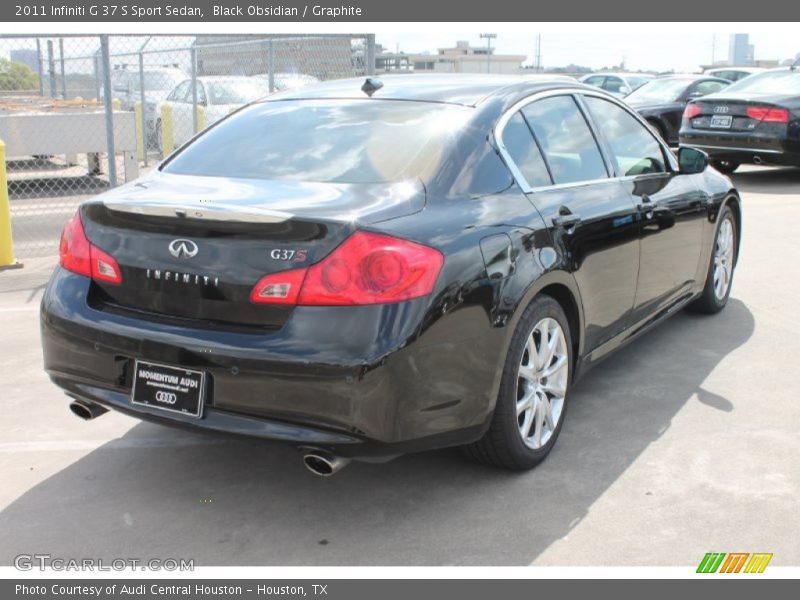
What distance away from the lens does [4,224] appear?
7684mm

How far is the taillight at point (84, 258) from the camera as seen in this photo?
3.52m

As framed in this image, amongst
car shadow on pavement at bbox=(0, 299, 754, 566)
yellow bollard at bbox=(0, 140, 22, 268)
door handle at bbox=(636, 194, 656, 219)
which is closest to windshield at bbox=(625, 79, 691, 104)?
yellow bollard at bbox=(0, 140, 22, 268)

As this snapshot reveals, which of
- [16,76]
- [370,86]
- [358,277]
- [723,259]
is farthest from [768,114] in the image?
[16,76]

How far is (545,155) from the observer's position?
4242 millimetres

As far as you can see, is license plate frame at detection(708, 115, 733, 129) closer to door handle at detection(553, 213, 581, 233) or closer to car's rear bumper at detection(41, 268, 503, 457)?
door handle at detection(553, 213, 581, 233)

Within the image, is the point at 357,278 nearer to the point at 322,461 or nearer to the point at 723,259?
the point at 322,461

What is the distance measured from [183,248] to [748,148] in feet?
34.1

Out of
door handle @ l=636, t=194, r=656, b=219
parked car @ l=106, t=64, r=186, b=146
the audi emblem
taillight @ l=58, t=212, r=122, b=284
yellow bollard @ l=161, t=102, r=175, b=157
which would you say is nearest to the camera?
the audi emblem

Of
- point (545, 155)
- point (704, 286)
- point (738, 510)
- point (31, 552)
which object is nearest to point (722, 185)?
point (704, 286)

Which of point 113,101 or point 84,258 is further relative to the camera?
point 113,101

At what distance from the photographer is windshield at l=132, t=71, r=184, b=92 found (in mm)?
18531

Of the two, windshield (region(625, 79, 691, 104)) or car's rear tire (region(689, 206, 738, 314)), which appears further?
windshield (region(625, 79, 691, 104))
